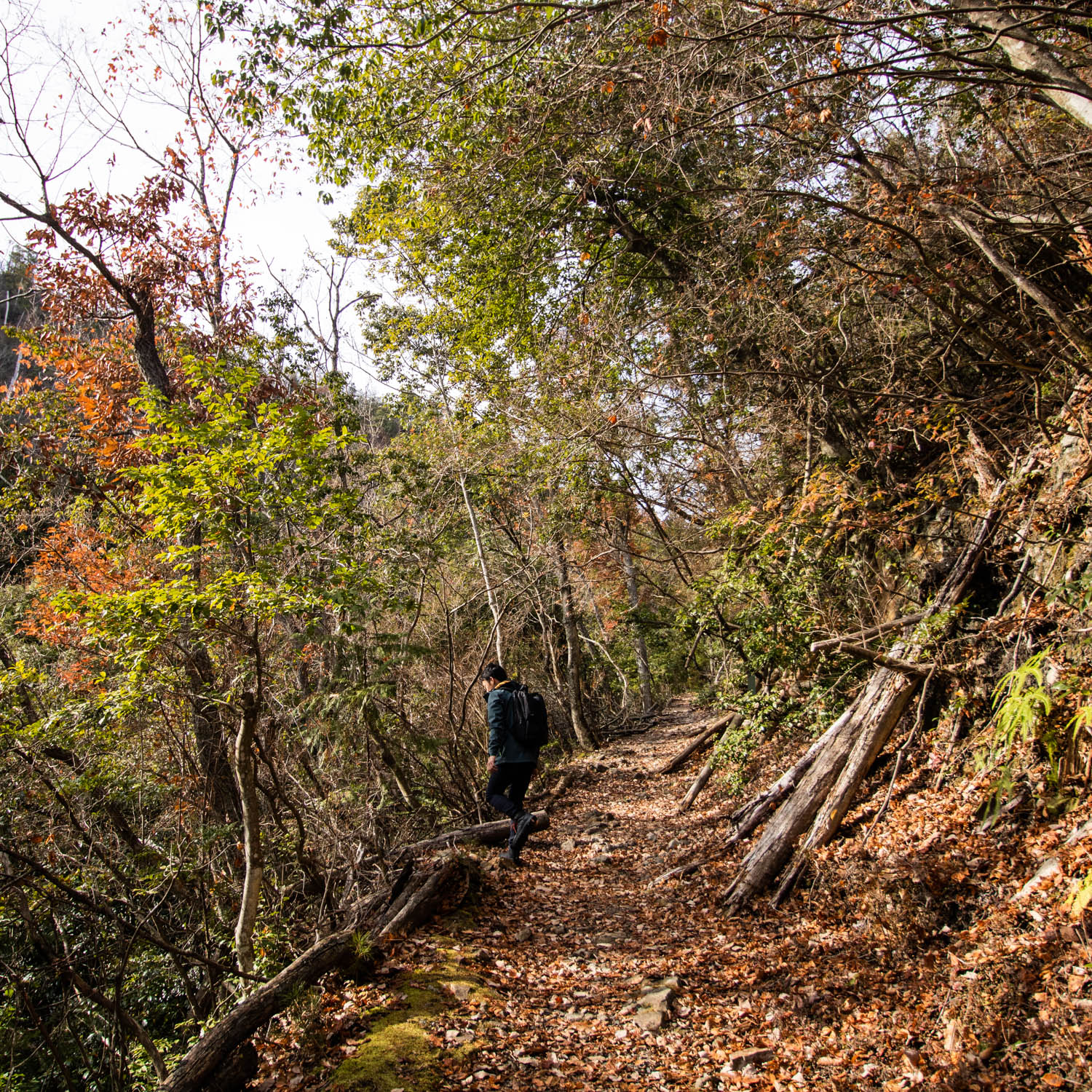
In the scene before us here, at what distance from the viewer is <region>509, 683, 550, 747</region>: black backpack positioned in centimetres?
661

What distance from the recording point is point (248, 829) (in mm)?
4824

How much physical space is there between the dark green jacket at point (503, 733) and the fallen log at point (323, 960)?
1.21 m

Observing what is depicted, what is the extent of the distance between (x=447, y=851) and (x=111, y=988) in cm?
428

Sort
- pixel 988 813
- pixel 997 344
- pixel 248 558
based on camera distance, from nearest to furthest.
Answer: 1. pixel 988 813
2. pixel 997 344
3. pixel 248 558

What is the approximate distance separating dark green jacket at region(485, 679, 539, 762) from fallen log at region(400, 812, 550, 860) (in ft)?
3.43

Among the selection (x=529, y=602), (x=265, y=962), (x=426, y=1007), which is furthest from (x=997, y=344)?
(x=529, y=602)

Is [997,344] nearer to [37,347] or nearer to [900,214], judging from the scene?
[900,214]

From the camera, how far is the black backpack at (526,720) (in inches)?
260

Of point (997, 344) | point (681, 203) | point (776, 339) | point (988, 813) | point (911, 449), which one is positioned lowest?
point (988, 813)

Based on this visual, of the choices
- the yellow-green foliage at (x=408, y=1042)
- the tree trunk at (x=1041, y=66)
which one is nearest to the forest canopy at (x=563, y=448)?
the tree trunk at (x=1041, y=66)

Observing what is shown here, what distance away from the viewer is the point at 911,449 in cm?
778

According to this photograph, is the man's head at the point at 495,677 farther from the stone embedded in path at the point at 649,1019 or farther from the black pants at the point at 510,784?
the stone embedded in path at the point at 649,1019

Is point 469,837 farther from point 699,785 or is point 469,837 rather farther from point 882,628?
point 882,628

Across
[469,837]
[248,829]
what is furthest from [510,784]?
[248,829]
